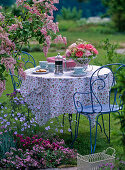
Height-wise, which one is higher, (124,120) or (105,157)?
(124,120)

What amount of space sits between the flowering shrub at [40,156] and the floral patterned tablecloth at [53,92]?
1.65 feet

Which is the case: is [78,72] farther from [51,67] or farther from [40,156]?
[40,156]

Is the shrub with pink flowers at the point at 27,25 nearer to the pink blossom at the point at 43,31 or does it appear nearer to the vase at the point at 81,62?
the pink blossom at the point at 43,31

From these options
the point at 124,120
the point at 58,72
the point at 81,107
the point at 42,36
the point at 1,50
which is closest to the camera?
the point at 124,120

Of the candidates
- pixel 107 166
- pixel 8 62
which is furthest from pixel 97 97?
pixel 8 62

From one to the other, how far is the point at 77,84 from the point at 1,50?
1.32m

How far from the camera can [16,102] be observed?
461 cm

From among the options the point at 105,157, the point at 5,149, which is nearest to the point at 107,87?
the point at 105,157

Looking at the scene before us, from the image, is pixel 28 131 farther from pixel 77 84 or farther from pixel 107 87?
pixel 107 87

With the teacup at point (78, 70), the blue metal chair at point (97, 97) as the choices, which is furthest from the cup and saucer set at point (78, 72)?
the blue metal chair at point (97, 97)

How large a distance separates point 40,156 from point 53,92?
0.83 metres

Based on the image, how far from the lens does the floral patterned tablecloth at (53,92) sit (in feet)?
14.6

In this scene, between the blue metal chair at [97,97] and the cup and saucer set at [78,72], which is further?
the cup and saucer set at [78,72]

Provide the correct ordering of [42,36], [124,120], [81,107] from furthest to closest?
1. [81,107]
2. [42,36]
3. [124,120]
